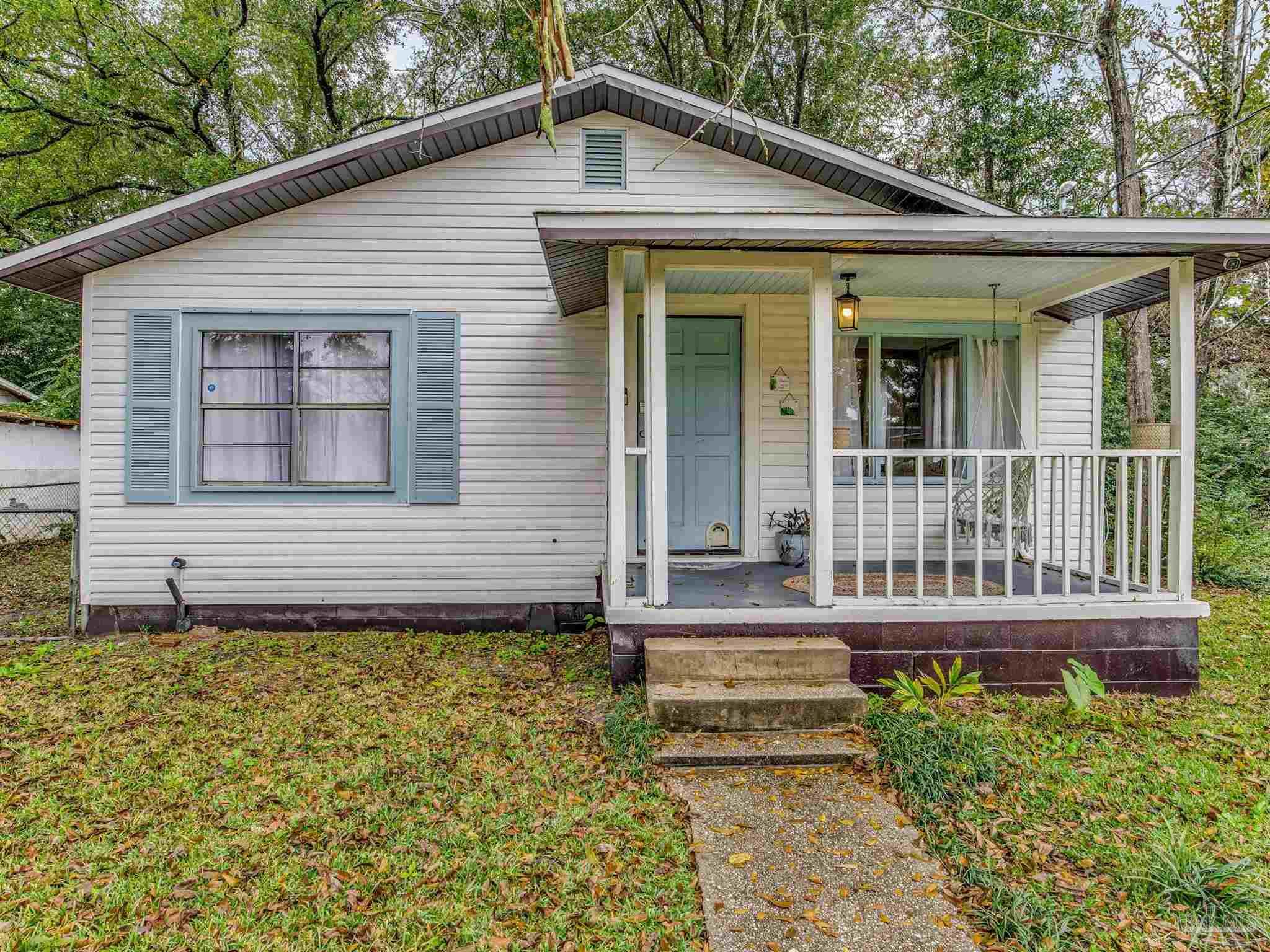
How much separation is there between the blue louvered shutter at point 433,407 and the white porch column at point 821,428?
2967mm

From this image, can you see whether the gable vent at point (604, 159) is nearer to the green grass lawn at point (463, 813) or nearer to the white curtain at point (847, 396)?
the white curtain at point (847, 396)

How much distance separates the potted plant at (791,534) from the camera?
575cm

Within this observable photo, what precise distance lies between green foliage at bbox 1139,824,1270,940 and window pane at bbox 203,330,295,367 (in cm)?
619

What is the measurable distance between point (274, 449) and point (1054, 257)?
5.96m

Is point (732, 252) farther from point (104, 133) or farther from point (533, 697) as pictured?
point (104, 133)

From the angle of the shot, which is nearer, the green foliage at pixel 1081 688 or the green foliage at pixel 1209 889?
the green foliage at pixel 1209 889

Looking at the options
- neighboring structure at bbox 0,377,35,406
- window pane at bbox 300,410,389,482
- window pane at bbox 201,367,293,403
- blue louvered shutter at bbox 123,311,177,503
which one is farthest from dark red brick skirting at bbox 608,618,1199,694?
neighboring structure at bbox 0,377,35,406

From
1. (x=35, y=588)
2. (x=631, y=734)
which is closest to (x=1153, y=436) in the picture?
(x=631, y=734)

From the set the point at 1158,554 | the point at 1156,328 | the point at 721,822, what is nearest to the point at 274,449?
the point at 721,822

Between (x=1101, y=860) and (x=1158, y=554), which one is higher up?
(x=1158, y=554)

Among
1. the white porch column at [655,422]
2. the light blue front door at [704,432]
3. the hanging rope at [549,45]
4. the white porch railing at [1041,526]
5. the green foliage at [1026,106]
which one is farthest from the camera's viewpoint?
the green foliage at [1026,106]

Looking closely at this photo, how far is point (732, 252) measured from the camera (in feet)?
13.5

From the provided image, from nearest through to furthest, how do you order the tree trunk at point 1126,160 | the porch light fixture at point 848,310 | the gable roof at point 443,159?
the gable roof at point 443,159, the porch light fixture at point 848,310, the tree trunk at point 1126,160

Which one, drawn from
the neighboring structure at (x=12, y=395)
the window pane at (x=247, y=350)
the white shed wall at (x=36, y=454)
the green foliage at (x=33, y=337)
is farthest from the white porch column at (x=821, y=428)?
the green foliage at (x=33, y=337)
